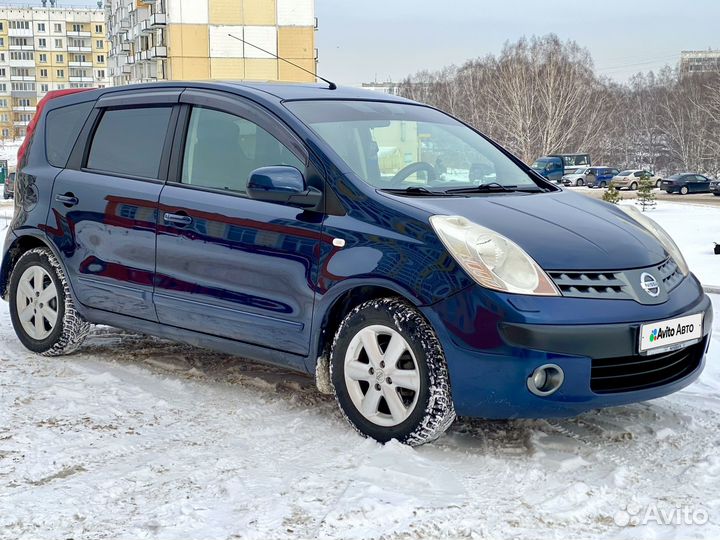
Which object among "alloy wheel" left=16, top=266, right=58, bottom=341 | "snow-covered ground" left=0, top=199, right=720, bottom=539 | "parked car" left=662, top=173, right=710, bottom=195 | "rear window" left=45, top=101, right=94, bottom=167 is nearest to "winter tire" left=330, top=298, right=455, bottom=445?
"snow-covered ground" left=0, top=199, right=720, bottom=539

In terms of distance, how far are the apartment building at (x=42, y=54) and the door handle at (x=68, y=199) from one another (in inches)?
5198

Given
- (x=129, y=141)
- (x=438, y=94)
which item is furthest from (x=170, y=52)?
(x=129, y=141)

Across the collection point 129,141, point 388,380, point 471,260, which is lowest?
point 388,380

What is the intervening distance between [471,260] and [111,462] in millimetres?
1675

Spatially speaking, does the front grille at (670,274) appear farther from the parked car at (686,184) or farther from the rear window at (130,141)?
the parked car at (686,184)

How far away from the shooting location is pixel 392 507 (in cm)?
334

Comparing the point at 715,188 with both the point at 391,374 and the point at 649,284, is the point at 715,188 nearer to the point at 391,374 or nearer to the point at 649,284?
the point at 649,284

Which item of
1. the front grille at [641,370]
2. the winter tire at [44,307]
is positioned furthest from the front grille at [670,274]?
the winter tire at [44,307]

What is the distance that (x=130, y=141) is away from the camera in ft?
17.9

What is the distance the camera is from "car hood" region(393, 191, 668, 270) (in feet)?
12.9

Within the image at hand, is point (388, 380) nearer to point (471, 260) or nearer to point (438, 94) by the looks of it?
point (471, 260)

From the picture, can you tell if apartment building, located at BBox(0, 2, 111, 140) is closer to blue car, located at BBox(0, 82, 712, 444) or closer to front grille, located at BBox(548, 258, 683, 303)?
blue car, located at BBox(0, 82, 712, 444)

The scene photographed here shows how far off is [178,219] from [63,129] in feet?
4.99

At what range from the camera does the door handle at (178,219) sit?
4844 mm
